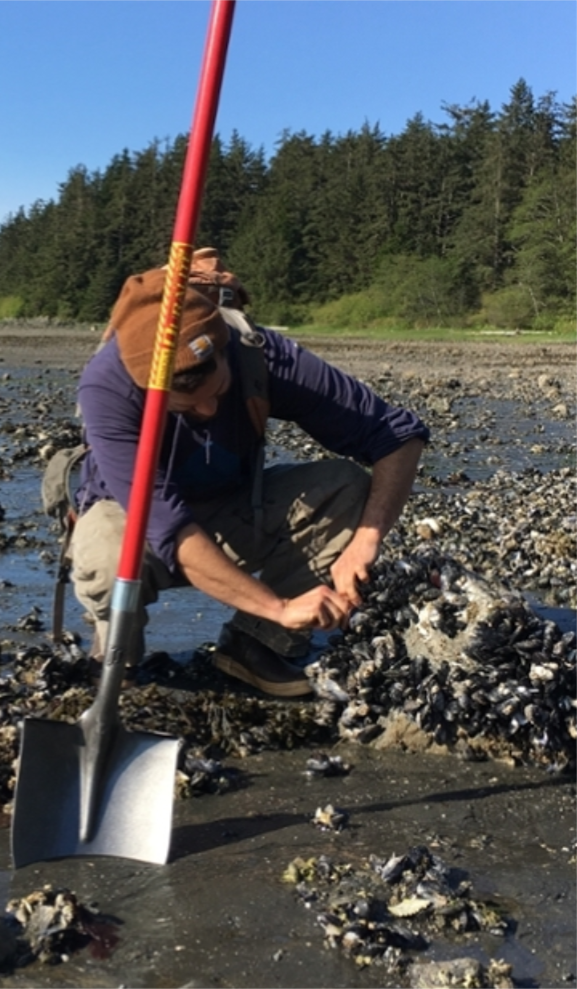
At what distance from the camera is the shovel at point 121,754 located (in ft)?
11.8

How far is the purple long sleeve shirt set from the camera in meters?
4.49

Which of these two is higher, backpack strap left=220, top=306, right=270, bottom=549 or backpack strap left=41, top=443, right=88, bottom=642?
backpack strap left=220, top=306, right=270, bottom=549

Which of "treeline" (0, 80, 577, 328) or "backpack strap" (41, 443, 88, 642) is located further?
"treeline" (0, 80, 577, 328)

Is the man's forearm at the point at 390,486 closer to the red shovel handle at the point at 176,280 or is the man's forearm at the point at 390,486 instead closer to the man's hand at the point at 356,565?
the man's hand at the point at 356,565

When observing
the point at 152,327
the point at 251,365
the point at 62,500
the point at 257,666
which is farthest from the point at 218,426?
the point at 257,666

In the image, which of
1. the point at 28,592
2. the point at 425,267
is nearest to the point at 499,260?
the point at 425,267

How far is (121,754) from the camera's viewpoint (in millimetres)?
3820

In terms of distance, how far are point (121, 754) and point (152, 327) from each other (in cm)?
147

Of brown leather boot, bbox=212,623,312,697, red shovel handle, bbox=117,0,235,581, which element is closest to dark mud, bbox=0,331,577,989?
brown leather boot, bbox=212,623,312,697

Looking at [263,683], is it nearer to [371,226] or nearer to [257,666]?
[257,666]

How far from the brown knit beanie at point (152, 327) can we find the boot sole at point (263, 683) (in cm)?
163

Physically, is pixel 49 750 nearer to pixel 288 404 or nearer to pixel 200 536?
pixel 200 536

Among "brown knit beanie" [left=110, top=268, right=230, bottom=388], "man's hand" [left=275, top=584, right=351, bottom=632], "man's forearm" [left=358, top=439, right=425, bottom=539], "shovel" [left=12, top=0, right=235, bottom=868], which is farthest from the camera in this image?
"man's forearm" [left=358, top=439, right=425, bottom=539]

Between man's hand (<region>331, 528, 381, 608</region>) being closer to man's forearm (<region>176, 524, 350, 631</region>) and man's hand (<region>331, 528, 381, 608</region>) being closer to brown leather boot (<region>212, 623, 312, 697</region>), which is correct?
man's forearm (<region>176, 524, 350, 631</region>)
